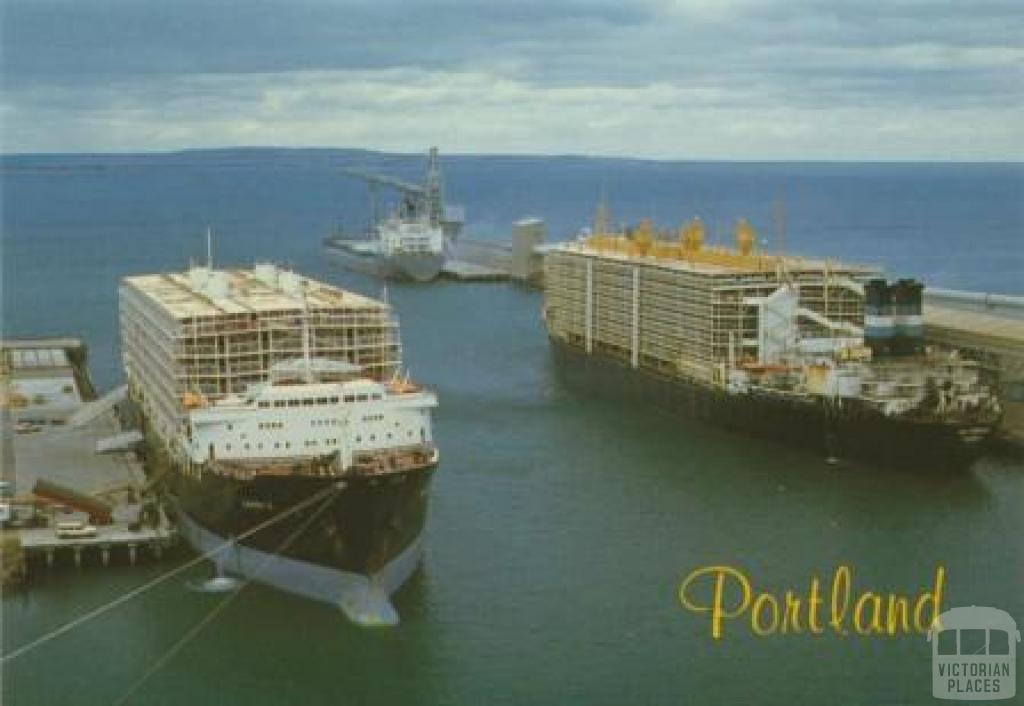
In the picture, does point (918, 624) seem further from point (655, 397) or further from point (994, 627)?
point (655, 397)

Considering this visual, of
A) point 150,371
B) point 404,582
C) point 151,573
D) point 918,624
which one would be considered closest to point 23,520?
point 151,573

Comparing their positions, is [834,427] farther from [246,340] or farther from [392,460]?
[246,340]

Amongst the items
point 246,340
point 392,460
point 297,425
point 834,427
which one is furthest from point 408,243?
point 392,460

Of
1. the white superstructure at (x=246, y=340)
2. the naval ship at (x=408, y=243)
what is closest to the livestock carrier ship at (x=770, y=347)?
the white superstructure at (x=246, y=340)

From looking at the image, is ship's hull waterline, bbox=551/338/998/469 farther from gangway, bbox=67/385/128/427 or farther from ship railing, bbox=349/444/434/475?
gangway, bbox=67/385/128/427

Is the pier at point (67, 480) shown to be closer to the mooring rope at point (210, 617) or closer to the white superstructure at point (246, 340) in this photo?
the white superstructure at point (246, 340)

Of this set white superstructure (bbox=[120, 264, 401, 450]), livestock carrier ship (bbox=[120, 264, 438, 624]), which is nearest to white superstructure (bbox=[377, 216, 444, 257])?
white superstructure (bbox=[120, 264, 401, 450])
